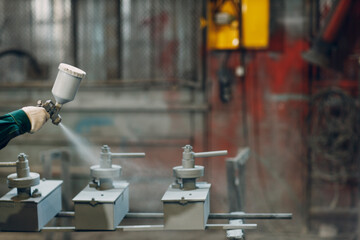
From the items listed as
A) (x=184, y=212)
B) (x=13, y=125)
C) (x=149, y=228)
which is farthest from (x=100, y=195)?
(x=13, y=125)

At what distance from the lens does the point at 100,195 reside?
204 cm

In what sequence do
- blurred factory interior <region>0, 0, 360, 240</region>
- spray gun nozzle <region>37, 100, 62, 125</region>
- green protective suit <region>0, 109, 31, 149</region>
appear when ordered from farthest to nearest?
blurred factory interior <region>0, 0, 360, 240</region> → spray gun nozzle <region>37, 100, 62, 125</region> → green protective suit <region>0, 109, 31, 149</region>

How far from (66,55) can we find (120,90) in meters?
0.90

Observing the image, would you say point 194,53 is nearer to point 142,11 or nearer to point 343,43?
point 142,11

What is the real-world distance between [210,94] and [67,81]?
352 centimetres

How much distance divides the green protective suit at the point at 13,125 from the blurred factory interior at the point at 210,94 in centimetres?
312

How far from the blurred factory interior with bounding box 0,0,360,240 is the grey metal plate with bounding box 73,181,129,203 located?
9.58 feet

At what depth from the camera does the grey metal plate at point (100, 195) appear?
6.46ft

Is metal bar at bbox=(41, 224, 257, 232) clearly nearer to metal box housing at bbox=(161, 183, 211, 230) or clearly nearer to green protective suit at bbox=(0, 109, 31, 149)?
metal box housing at bbox=(161, 183, 211, 230)

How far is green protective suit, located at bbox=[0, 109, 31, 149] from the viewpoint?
1.94 metres

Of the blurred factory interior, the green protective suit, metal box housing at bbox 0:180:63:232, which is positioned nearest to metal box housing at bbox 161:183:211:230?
metal box housing at bbox 0:180:63:232

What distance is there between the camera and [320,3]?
202 inches

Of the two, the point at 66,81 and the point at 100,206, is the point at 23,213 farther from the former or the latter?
the point at 66,81

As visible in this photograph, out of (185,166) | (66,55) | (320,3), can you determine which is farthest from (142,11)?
(185,166)
